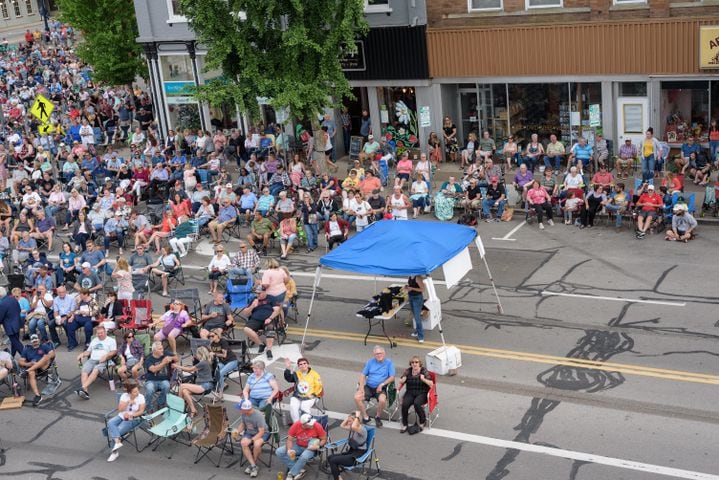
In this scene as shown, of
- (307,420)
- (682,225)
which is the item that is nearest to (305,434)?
(307,420)

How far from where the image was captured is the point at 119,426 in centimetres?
1584

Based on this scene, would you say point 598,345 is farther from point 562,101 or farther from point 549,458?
point 562,101

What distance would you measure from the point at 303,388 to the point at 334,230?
8651mm

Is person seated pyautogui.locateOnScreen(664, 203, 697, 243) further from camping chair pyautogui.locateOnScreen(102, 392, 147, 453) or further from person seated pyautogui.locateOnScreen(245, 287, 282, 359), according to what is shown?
camping chair pyautogui.locateOnScreen(102, 392, 147, 453)

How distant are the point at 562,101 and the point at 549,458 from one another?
16.8m

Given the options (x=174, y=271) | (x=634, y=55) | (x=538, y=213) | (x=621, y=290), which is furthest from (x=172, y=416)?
(x=634, y=55)

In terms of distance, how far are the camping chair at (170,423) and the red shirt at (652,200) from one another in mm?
12205

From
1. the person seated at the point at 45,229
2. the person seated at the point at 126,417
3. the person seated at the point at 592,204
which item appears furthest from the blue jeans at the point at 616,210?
the person seated at the point at 45,229

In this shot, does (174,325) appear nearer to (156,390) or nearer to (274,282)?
(274,282)

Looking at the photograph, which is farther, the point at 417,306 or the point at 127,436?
the point at 417,306

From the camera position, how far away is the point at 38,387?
18656 millimetres

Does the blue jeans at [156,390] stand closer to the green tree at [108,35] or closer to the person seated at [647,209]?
the person seated at [647,209]

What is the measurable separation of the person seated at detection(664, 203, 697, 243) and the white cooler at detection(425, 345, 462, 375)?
7.76 metres

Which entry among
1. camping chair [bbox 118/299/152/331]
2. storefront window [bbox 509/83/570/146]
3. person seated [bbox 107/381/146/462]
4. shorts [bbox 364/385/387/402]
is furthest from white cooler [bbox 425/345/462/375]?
storefront window [bbox 509/83/570/146]
